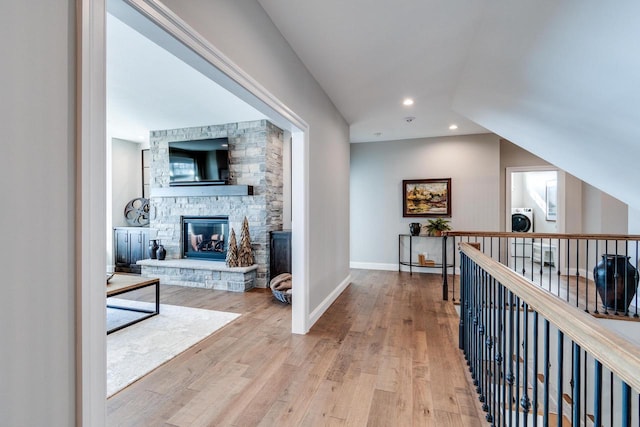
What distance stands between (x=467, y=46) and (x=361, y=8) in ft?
3.67

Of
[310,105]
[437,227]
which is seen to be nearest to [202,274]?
[310,105]

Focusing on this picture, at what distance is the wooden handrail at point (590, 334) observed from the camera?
1.96 feet

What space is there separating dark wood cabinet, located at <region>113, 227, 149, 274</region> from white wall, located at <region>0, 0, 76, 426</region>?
5.39 meters

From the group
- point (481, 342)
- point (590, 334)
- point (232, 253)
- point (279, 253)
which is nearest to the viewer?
point (590, 334)

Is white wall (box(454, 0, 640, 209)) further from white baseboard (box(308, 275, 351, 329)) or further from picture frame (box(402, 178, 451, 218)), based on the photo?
white baseboard (box(308, 275, 351, 329))

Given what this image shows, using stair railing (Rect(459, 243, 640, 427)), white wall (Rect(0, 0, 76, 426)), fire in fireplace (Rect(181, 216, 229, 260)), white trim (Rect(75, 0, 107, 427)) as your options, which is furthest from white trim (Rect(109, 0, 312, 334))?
fire in fireplace (Rect(181, 216, 229, 260))

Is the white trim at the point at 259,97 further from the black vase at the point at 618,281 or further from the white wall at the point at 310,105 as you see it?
the black vase at the point at 618,281

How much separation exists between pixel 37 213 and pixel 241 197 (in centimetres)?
412

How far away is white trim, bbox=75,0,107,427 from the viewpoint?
94 centimetres

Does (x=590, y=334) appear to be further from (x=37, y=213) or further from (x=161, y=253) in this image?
(x=161, y=253)

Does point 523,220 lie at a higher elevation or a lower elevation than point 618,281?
higher

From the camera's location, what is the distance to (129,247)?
585 cm

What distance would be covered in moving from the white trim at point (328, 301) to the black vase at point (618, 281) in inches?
122

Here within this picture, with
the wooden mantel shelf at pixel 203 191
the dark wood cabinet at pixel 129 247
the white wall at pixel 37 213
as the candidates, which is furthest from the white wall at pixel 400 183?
the white wall at pixel 37 213
